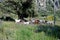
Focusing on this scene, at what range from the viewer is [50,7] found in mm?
75250

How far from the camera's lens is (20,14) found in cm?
4022

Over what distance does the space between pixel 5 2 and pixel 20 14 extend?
11.0 feet

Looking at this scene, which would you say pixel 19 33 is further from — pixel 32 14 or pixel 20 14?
pixel 32 14

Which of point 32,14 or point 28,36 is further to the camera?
point 32,14

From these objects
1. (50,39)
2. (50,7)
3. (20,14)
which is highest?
(50,39)

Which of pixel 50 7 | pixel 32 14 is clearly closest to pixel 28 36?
pixel 32 14

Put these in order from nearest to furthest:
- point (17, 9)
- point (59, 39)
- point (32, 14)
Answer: point (59, 39), point (17, 9), point (32, 14)

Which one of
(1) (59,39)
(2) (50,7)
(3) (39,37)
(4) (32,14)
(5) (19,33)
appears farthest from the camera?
(2) (50,7)

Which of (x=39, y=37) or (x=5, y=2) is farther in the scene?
(x=5, y=2)

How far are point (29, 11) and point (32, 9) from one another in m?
1.21

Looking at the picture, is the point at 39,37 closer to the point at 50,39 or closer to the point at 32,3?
the point at 50,39

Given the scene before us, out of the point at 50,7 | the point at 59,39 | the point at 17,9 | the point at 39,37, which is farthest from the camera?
the point at 50,7

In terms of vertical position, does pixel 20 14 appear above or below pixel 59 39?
below

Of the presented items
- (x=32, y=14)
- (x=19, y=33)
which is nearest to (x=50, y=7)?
(x=32, y=14)
